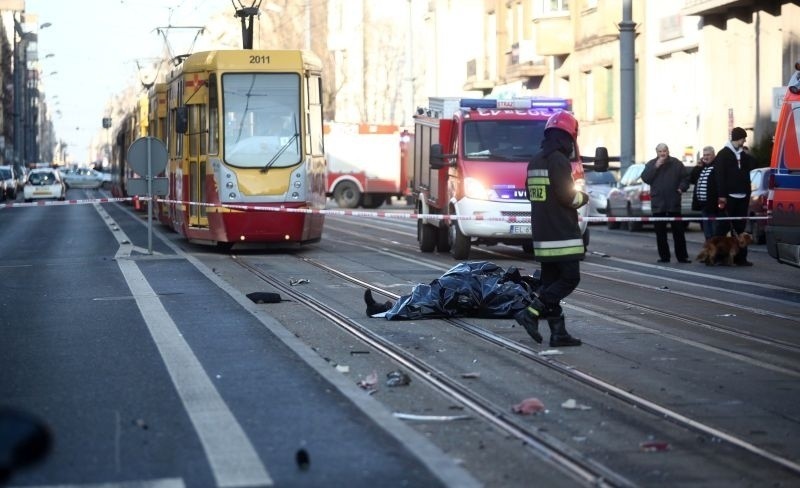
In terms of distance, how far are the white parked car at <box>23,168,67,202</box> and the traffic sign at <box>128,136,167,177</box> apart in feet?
146

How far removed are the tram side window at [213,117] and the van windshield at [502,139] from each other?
3.95 metres

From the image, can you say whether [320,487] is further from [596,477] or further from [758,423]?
[758,423]

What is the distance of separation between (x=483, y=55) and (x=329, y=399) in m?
55.5

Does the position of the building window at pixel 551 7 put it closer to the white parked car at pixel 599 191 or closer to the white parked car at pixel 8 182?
the white parked car at pixel 599 191

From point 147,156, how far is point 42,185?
45180mm

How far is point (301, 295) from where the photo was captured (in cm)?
1555

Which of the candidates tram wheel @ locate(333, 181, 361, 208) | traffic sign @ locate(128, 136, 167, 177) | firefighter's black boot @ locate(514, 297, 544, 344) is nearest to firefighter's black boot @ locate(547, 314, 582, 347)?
firefighter's black boot @ locate(514, 297, 544, 344)

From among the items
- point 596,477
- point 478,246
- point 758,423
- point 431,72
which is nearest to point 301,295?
point 758,423

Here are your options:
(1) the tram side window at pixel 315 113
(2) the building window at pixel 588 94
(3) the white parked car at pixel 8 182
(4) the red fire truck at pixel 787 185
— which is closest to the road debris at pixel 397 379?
(4) the red fire truck at pixel 787 185

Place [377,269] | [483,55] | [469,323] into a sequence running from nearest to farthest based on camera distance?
1. [469,323]
2. [377,269]
3. [483,55]

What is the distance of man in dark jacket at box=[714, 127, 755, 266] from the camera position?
20922 mm

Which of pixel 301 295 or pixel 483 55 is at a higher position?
pixel 483 55

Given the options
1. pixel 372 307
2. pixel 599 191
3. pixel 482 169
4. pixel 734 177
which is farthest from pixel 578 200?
pixel 599 191

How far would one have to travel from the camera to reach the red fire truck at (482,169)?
70.7 ft
